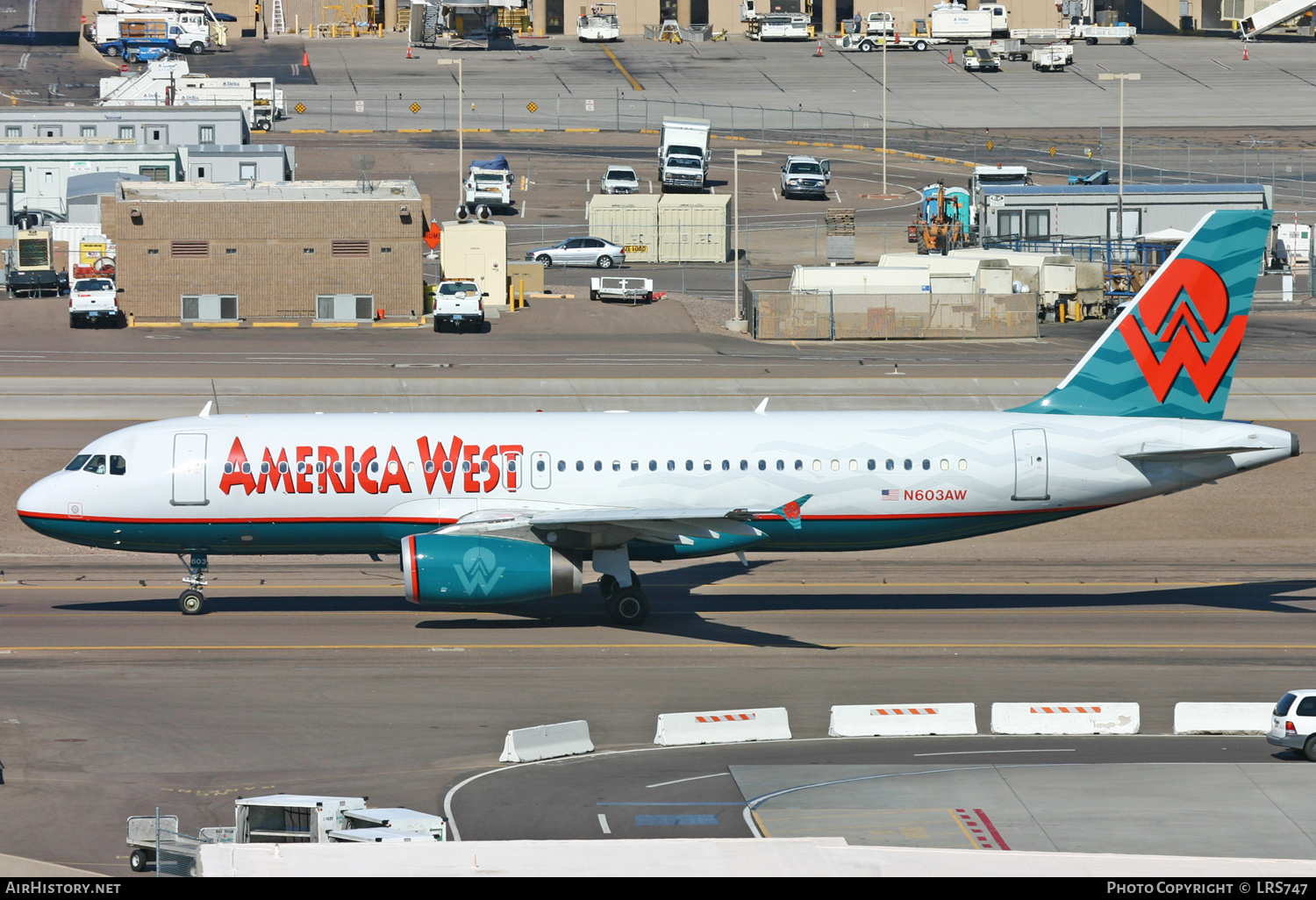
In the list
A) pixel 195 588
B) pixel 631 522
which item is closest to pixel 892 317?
pixel 631 522

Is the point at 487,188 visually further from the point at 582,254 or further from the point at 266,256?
the point at 266,256

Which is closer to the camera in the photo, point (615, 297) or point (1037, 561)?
point (1037, 561)

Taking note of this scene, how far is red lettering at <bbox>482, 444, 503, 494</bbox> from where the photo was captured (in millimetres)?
37688

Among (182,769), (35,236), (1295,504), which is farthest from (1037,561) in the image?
(35,236)

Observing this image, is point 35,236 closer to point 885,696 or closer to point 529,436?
point 529,436

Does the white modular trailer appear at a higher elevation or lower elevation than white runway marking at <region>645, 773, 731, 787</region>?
higher

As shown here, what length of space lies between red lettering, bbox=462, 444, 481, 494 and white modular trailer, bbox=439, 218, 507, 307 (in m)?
47.2

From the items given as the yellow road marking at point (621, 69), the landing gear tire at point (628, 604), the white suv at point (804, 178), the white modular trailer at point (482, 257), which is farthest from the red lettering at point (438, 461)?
the yellow road marking at point (621, 69)

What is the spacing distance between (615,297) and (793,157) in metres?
37.5

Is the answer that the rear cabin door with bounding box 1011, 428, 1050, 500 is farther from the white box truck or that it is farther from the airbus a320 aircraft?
the white box truck

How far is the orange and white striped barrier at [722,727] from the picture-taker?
29.2m

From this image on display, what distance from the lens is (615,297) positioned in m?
85.3

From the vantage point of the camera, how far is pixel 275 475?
37.2m

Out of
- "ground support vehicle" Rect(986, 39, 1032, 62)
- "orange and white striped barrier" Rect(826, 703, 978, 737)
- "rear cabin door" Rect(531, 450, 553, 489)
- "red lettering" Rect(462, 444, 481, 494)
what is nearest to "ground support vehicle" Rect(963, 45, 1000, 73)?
A: "ground support vehicle" Rect(986, 39, 1032, 62)
